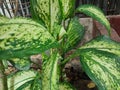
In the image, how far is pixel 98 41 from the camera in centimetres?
98

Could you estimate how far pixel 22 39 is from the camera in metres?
0.61

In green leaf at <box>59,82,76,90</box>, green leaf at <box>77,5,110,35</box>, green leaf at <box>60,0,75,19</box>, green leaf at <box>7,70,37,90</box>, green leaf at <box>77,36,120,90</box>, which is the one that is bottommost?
green leaf at <box>59,82,76,90</box>

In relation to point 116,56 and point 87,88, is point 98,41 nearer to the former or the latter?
point 116,56

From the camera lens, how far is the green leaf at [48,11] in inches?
36.8

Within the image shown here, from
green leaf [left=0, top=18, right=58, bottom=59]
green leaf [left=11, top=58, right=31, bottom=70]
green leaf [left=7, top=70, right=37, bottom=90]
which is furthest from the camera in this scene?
green leaf [left=7, top=70, right=37, bottom=90]

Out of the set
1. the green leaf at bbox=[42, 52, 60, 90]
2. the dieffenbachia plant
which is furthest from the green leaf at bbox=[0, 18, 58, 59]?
the green leaf at bbox=[42, 52, 60, 90]

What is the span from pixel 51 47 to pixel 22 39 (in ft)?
0.22

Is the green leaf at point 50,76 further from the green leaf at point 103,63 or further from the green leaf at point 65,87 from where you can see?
the green leaf at point 65,87

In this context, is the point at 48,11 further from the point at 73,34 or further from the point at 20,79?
the point at 20,79

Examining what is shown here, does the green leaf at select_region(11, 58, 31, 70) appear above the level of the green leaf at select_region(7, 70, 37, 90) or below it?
above

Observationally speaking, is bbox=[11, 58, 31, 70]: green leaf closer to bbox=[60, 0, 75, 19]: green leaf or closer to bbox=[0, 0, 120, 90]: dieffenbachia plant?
bbox=[0, 0, 120, 90]: dieffenbachia plant

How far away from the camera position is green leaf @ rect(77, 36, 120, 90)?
0.81 meters

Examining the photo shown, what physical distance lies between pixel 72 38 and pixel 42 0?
23 cm

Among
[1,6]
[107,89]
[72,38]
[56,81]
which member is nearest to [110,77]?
[107,89]
